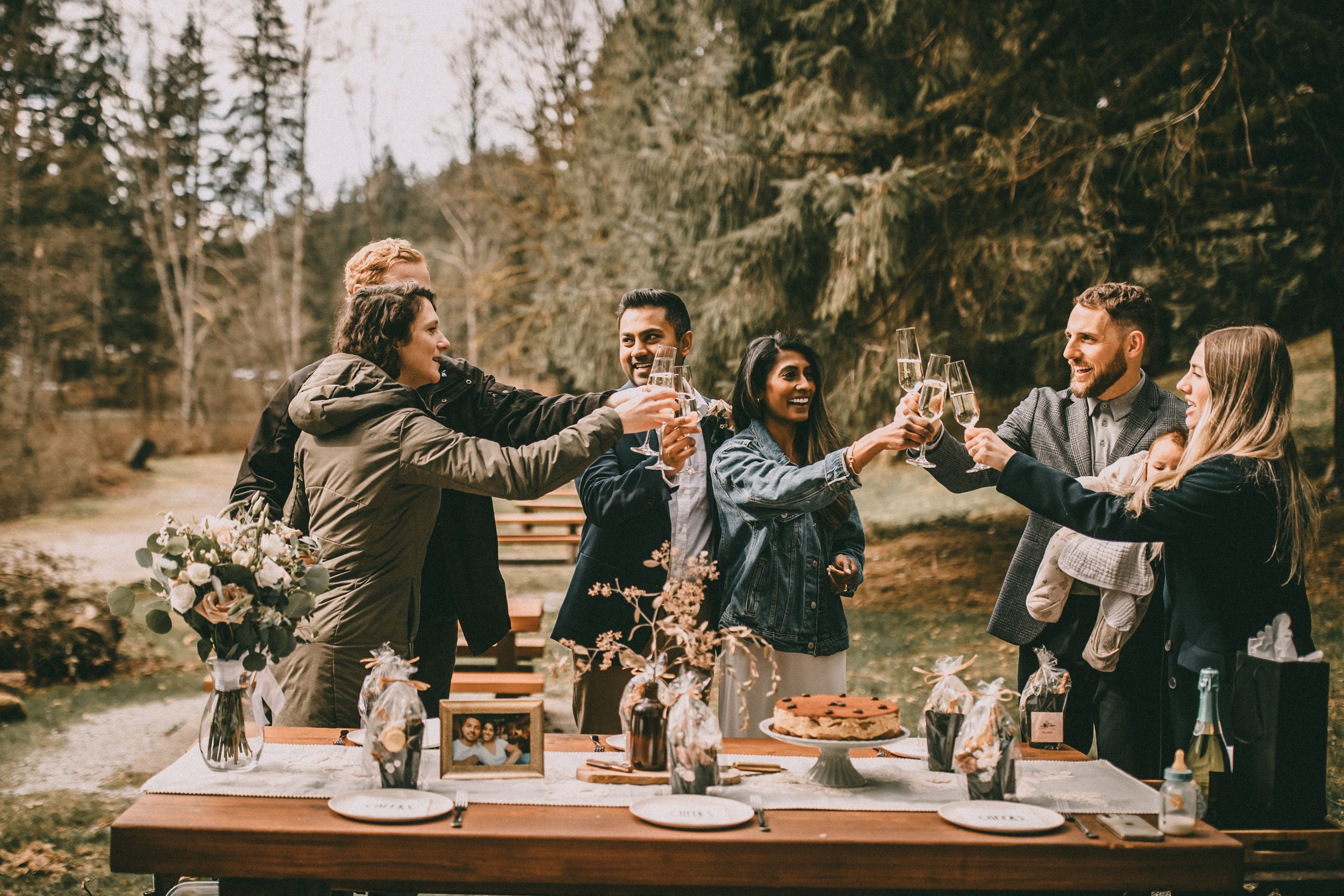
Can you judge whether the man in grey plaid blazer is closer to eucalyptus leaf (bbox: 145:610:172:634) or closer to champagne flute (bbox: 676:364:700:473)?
champagne flute (bbox: 676:364:700:473)

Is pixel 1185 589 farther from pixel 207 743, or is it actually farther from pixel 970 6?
pixel 970 6

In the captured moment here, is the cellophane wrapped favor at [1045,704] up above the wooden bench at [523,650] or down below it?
above

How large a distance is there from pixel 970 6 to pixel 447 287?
13757 mm

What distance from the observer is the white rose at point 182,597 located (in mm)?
2240

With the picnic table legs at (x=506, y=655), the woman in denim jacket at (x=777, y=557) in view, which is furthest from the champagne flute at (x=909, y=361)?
the picnic table legs at (x=506, y=655)

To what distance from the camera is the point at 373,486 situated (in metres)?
2.63

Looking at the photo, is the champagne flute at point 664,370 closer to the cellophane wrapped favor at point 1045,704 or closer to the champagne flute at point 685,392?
the champagne flute at point 685,392

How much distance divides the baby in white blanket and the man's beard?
9.2 inches

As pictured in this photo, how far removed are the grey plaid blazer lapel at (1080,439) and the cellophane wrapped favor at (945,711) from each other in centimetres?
119

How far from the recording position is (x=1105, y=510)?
2.67 m

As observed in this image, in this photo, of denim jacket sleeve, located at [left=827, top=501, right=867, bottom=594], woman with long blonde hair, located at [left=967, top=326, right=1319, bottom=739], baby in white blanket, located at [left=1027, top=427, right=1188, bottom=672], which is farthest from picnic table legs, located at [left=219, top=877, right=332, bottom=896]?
baby in white blanket, located at [left=1027, top=427, right=1188, bottom=672]

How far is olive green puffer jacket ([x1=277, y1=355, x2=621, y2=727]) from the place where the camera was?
253 centimetres

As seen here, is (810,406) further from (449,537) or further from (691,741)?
(691,741)

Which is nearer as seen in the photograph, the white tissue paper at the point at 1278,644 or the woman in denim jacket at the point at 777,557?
the white tissue paper at the point at 1278,644
